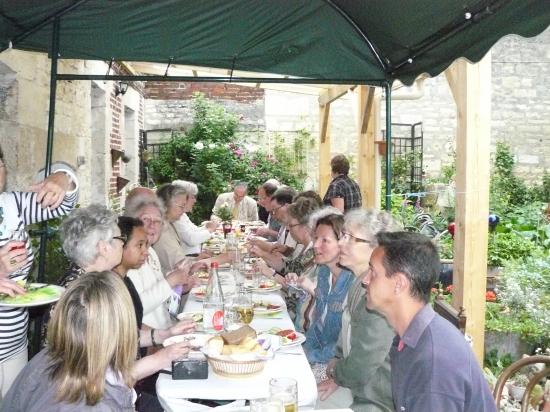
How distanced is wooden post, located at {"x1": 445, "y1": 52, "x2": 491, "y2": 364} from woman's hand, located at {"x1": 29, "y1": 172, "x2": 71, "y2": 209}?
2.38 m

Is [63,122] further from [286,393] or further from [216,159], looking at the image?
[216,159]

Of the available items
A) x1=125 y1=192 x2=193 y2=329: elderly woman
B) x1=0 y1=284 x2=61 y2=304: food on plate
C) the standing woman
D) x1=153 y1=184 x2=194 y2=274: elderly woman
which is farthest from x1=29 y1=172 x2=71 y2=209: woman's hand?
x1=153 y1=184 x2=194 y2=274: elderly woman

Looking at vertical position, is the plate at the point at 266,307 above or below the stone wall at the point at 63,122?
below

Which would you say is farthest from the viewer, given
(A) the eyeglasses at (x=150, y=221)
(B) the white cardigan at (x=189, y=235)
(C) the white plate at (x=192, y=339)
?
(B) the white cardigan at (x=189, y=235)

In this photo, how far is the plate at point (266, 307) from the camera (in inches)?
129

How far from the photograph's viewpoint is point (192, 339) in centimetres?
257

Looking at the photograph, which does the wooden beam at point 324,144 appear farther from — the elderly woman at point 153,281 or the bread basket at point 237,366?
the bread basket at point 237,366

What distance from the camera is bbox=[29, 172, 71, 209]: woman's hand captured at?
8.73ft

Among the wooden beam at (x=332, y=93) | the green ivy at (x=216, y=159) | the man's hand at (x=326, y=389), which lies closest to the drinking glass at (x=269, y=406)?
the man's hand at (x=326, y=389)

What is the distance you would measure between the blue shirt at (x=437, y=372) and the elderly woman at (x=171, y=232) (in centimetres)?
297

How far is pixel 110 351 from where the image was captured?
1.68m

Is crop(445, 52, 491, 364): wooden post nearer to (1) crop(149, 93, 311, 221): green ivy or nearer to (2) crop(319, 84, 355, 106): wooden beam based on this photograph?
(2) crop(319, 84, 355, 106): wooden beam

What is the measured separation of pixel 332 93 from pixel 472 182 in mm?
5026

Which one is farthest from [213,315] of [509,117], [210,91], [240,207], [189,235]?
[509,117]
